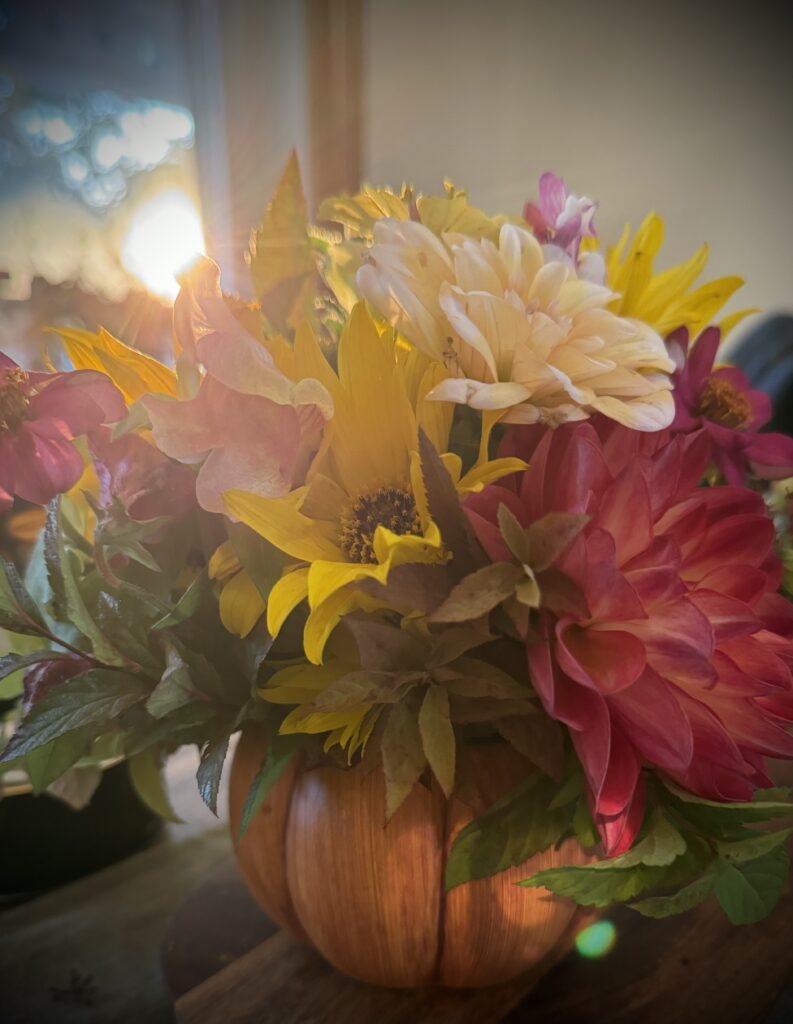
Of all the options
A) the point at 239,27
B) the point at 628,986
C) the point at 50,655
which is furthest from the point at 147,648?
the point at 239,27

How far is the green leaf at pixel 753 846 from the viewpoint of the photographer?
0.90 ft

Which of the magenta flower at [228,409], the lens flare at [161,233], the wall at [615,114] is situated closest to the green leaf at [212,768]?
the magenta flower at [228,409]

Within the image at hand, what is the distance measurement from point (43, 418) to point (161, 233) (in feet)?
3.83

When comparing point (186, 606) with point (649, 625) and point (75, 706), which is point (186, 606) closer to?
point (75, 706)

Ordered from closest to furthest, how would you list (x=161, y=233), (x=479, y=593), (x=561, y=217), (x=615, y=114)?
(x=479, y=593) → (x=561, y=217) → (x=161, y=233) → (x=615, y=114)

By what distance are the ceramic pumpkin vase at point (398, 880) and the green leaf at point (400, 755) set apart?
0.14 feet

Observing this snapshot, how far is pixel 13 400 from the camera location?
31 cm

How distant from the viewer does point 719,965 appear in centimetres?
41

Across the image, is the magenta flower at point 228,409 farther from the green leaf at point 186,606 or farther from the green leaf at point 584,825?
the green leaf at point 584,825

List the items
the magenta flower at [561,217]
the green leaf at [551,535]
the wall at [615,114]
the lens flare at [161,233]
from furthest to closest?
the wall at [615,114] < the lens flare at [161,233] < the magenta flower at [561,217] < the green leaf at [551,535]

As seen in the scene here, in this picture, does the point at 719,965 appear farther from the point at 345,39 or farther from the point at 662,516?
the point at 345,39

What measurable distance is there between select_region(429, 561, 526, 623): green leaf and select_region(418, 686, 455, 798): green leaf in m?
0.04

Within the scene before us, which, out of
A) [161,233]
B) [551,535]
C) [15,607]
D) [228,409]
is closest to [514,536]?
[551,535]

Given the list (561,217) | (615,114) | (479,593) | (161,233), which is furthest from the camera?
(615,114)
